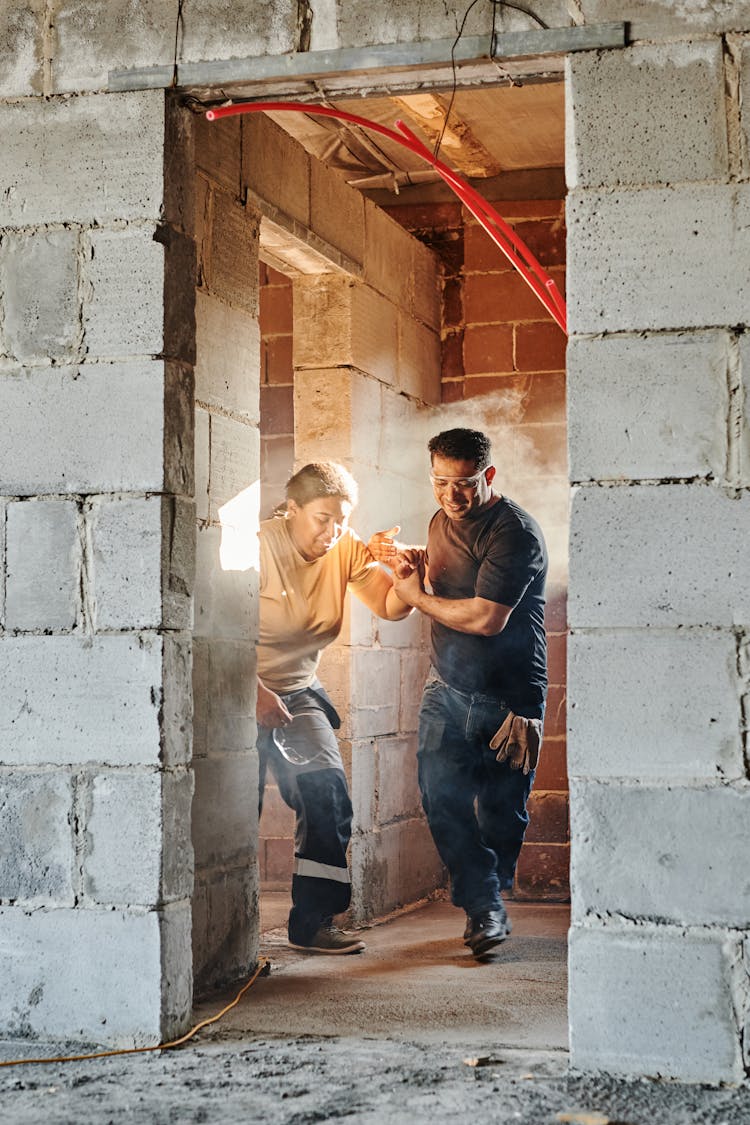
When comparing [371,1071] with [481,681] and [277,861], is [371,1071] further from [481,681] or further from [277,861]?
[277,861]

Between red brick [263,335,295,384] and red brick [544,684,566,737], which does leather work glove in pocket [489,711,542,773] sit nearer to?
red brick [544,684,566,737]

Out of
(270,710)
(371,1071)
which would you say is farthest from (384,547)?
(371,1071)

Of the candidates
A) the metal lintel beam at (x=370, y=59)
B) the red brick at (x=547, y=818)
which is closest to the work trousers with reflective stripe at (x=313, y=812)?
the red brick at (x=547, y=818)

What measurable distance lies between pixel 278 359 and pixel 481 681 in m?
2.28

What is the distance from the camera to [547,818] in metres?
6.71

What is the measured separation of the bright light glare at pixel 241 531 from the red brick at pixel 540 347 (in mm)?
2326

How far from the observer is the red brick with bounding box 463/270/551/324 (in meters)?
6.91

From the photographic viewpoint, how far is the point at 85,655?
3.96 m

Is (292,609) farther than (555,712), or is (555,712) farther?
(555,712)

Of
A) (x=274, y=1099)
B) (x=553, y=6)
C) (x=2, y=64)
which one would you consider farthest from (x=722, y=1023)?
(x=2, y=64)

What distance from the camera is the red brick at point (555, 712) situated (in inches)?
264

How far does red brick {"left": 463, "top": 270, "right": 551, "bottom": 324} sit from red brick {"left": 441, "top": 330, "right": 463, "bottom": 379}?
4.7 inches

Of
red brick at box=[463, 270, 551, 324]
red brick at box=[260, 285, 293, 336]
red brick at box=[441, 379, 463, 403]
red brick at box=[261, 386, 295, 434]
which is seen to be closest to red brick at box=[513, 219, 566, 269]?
red brick at box=[463, 270, 551, 324]

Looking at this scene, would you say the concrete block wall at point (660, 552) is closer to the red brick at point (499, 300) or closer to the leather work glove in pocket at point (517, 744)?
the leather work glove in pocket at point (517, 744)
